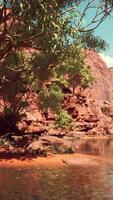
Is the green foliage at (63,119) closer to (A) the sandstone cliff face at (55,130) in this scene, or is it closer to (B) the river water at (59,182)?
(A) the sandstone cliff face at (55,130)

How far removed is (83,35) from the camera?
29203mm

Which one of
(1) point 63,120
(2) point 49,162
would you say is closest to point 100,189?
(2) point 49,162

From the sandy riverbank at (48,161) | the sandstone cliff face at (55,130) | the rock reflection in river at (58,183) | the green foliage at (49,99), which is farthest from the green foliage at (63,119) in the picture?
the rock reflection in river at (58,183)

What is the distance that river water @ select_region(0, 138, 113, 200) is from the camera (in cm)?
2225

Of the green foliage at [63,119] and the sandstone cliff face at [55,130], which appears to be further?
the green foliage at [63,119]

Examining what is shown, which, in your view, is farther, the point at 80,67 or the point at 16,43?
the point at 80,67

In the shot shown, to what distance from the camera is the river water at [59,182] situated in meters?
22.2

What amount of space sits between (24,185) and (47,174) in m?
4.88

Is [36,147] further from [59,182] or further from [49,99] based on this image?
[59,182]

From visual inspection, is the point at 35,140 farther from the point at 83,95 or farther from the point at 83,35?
the point at 83,95

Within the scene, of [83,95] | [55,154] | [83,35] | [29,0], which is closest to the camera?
[29,0]

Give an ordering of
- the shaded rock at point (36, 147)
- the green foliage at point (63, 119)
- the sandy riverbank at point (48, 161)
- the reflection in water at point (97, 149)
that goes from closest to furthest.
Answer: the sandy riverbank at point (48, 161), the shaded rock at point (36, 147), the reflection in water at point (97, 149), the green foliage at point (63, 119)

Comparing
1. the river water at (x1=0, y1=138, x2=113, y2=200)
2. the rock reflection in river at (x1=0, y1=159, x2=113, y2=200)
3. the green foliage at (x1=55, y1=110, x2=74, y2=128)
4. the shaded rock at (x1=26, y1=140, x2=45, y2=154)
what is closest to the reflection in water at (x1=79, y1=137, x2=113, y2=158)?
the green foliage at (x1=55, y1=110, x2=74, y2=128)

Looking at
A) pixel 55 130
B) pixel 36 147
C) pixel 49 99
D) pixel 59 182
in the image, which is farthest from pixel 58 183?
pixel 55 130
